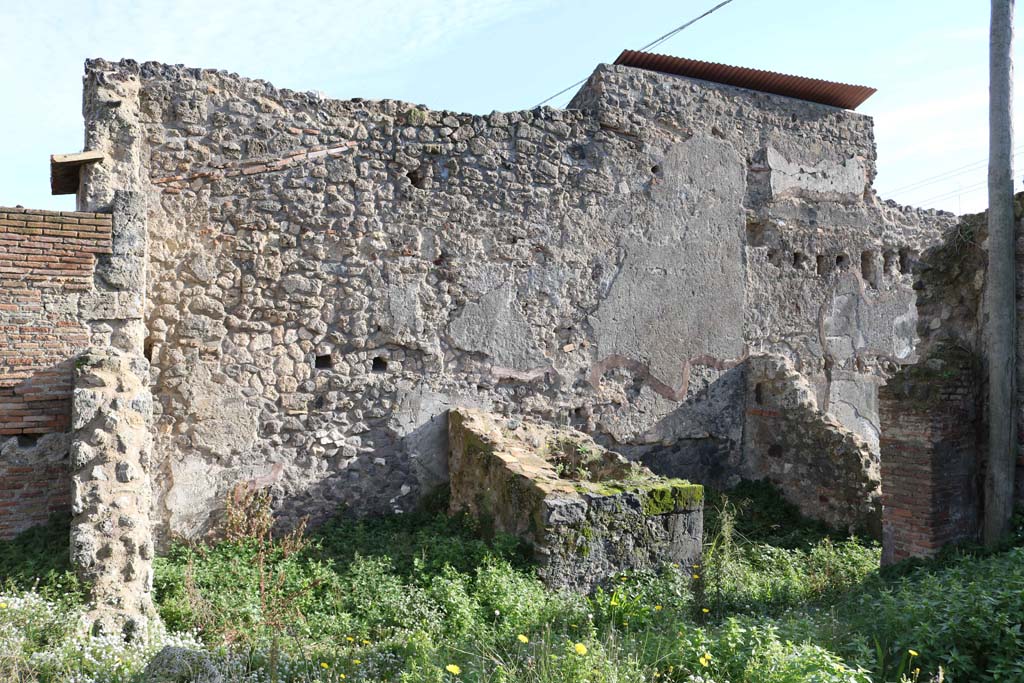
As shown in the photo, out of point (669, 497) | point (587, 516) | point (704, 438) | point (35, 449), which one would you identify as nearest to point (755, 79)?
point (704, 438)

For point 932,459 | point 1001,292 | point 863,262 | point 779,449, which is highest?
point 863,262

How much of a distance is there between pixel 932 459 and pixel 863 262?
16.0 feet

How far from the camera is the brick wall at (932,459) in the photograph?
17.8 ft

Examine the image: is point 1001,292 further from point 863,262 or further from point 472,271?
point 863,262

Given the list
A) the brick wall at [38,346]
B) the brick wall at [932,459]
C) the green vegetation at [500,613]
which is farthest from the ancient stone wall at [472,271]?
the brick wall at [932,459]

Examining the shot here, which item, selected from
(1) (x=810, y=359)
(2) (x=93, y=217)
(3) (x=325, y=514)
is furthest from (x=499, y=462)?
(1) (x=810, y=359)

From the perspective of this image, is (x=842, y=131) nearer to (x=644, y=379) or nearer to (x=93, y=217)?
(x=644, y=379)

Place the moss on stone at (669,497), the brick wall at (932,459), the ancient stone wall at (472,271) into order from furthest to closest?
the ancient stone wall at (472,271) < the brick wall at (932,459) < the moss on stone at (669,497)

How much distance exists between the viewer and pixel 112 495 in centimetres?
472

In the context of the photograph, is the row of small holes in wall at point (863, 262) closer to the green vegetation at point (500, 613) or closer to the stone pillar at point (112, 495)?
the green vegetation at point (500, 613)

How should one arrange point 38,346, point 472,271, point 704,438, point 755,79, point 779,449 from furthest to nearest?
1. point 755,79
2. point 704,438
3. point 779,449
4. point 472,271
5. point 38,346

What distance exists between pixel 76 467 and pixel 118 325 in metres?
1.18

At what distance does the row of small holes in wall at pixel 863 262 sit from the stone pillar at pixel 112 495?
6.96 m

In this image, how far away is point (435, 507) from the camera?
696cm
